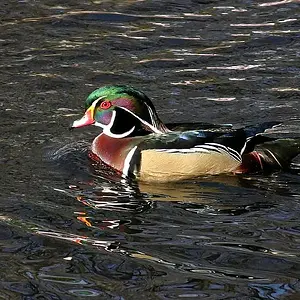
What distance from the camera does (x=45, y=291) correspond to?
6.09 m

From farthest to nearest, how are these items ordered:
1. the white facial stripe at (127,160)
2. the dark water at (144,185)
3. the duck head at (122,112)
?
the duck head at (122,112), the white facial stripe at (127,160), the dark water at (144,185)

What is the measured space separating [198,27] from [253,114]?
11.4 feet

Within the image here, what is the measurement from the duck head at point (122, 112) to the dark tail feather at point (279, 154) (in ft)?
2.54

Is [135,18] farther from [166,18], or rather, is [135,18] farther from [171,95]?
[171,95]

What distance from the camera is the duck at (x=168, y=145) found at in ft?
27.4

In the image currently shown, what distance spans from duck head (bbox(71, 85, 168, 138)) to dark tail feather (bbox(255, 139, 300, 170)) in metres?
0.77

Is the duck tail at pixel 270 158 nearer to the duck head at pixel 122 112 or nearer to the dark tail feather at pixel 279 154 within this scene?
the dark tail feather at pixel 279 154

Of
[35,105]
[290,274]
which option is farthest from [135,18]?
[290,274]

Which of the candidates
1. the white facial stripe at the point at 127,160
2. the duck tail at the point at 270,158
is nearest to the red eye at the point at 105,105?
the white facial stripe at the point at 127,160

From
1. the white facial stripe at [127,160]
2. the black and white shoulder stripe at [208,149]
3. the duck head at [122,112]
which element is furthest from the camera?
the duck head at [122,112]

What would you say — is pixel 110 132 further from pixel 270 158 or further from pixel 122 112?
pixel 270 158

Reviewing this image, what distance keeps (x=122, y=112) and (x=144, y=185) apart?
0.76m

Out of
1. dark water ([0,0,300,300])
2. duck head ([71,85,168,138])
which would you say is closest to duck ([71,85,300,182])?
duck head ([71,85,168,138])

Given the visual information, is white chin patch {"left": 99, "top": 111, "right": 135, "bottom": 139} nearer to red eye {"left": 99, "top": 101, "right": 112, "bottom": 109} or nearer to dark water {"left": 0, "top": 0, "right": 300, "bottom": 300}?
red eye {"left": 99, "top": 101, "right": 112, "bottom": 109}
